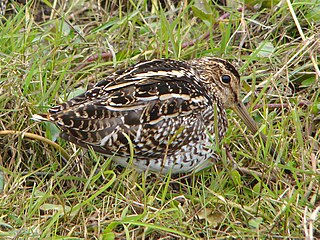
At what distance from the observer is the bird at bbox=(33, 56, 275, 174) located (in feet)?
14.9

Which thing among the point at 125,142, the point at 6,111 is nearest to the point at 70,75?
the point at 6,111

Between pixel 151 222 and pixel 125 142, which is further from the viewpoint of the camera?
pixel 125 142

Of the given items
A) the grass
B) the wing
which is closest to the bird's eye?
the grass

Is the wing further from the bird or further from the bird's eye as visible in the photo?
the bird's eye

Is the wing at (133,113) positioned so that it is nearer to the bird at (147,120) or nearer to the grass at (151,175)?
the bird at (147,120)

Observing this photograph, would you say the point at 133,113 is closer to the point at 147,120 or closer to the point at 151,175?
the point at 147,120

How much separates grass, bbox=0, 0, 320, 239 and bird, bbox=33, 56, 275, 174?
0.37 ft

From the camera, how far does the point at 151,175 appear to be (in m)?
4.88

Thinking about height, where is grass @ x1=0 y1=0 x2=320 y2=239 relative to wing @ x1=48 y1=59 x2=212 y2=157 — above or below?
below

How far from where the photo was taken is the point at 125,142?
454 cm

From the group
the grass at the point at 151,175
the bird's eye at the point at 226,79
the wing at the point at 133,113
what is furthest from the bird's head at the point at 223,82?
the wing at the point at 133,113

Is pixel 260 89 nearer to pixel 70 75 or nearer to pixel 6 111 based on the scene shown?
pixel 70 75

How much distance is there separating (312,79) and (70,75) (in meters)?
1.60

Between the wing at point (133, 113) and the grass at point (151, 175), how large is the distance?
181 mm
